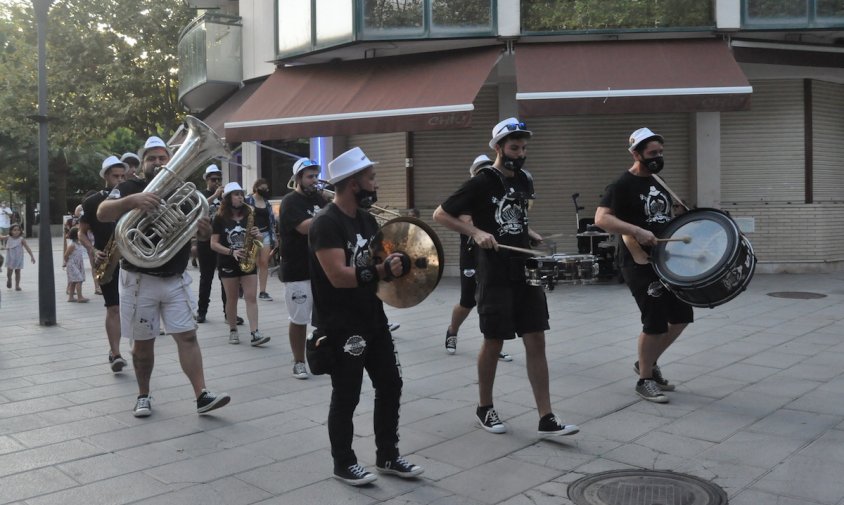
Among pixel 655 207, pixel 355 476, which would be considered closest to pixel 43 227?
pixel 355 476

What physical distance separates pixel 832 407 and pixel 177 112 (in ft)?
80.1

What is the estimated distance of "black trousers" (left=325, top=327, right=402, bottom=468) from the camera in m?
4.16

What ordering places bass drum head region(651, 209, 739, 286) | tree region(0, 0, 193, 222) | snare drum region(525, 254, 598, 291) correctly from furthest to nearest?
1. tree region(0, 0, 193, 222)
2. bass drum head region(651, 209, 739, 286)
3. snare drum region(525, 254, 598, 291)

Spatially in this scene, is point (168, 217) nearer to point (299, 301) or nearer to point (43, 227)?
point (299, 301)

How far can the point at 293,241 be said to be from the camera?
22.4ft

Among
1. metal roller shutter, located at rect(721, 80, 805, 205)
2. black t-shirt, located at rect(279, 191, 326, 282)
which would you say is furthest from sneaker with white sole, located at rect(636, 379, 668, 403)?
metal roller shutter, located at rect(721, 80, 805, 205)

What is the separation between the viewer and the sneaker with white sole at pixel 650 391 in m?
5.74

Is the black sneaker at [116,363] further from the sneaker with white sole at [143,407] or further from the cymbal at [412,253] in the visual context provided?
the cymbal at [412,253]

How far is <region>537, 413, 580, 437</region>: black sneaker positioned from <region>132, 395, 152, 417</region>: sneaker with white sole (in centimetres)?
280

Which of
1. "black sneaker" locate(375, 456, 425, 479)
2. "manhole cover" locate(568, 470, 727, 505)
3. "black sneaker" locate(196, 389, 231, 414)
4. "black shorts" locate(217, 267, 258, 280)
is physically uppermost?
"black shorts" locate(217, 267, 258, 280)

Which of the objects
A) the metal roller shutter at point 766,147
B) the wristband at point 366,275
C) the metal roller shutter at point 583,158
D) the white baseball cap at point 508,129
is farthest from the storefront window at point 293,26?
the wristband at point 366,275

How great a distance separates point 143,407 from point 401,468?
2314mm

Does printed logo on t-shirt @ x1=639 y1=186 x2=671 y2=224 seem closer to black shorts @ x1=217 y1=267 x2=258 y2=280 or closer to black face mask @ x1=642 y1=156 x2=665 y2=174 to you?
black face mask @ x1=642 y1=156 x2=665 y2=174

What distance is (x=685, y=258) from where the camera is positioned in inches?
210
